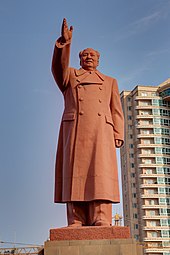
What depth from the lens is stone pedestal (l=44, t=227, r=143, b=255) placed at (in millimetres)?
7039

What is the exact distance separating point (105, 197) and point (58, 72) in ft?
9.75

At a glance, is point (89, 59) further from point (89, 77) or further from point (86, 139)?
point (86, 139)

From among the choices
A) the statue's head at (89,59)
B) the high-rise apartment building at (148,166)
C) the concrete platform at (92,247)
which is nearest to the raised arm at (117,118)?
the statue's head at (89,59)

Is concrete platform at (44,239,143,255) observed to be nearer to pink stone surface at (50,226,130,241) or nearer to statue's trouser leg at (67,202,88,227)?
pink stone surface at (50,226,130,241)

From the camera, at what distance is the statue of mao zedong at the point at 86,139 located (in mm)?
7836

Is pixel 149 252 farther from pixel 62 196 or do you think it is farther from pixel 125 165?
pixel 62 196

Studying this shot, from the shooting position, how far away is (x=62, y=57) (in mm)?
8367

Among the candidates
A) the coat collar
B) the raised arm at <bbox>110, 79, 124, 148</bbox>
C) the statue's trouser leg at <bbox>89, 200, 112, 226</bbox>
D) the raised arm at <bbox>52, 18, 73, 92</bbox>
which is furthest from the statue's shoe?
the coat collar

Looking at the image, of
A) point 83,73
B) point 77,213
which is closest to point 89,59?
point 83,73

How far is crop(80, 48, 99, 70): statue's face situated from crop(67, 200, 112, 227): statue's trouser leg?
315 centimetres

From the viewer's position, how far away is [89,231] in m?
7.33

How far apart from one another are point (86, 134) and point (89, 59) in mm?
1878

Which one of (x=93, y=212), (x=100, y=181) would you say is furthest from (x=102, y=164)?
(x=93, y=212)

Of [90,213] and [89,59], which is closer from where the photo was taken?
[90,213]
